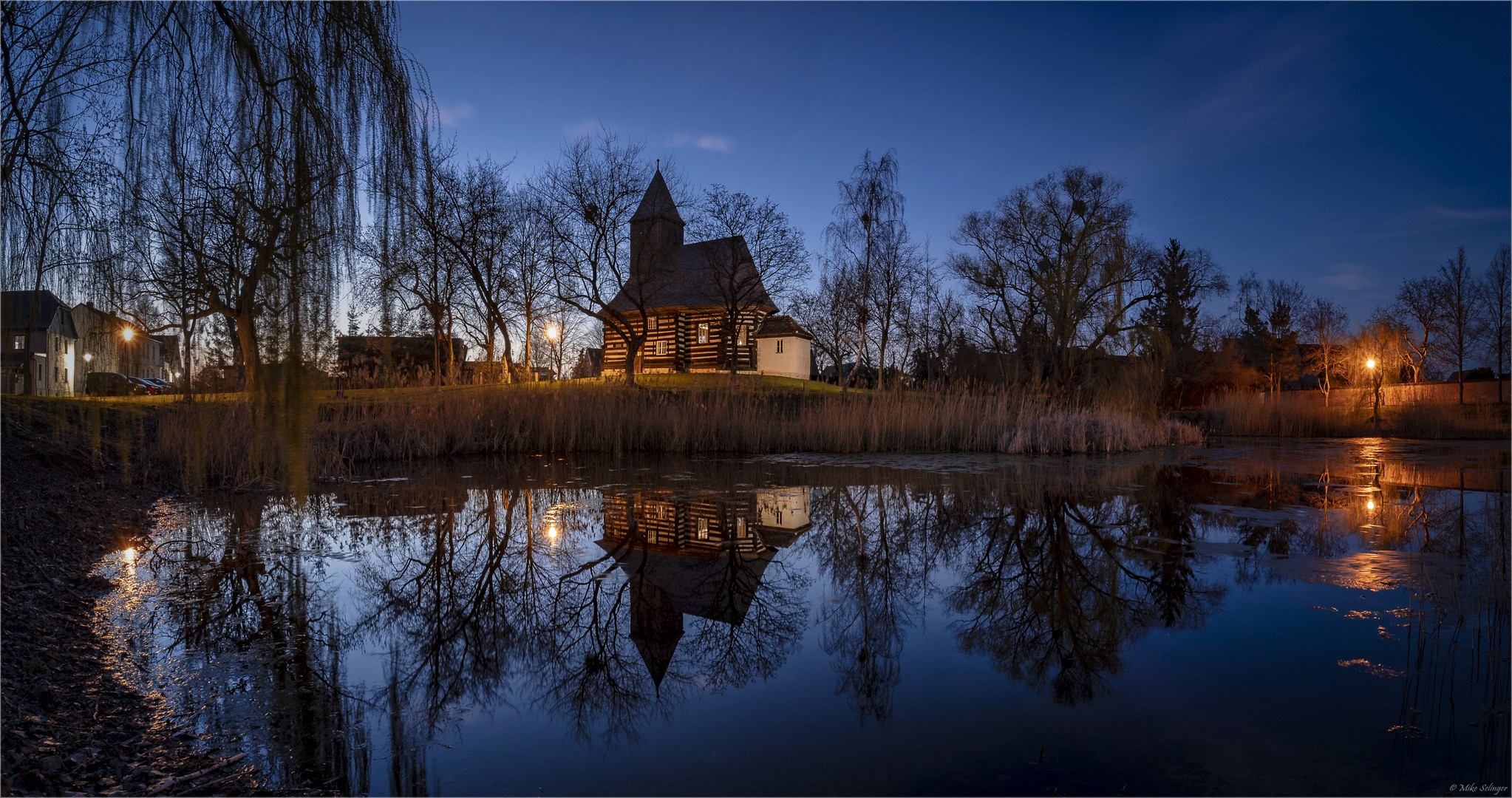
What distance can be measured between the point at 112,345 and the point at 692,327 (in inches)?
1316

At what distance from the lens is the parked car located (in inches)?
118

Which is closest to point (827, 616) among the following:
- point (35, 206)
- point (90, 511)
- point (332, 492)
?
point (35, 206)

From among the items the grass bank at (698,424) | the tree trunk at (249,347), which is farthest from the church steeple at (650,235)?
the tree trunk at (249,347)

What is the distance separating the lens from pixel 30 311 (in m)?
2.73

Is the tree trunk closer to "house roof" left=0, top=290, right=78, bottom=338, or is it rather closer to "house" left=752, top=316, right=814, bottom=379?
"house roof" left=0, top=290, right=78, bottom=338

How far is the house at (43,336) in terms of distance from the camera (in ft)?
8.71

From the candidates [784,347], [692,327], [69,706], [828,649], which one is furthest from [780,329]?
[69,706]

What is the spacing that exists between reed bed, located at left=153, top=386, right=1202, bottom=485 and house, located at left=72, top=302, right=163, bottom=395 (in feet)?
27.2

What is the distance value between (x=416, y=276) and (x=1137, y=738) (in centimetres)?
278

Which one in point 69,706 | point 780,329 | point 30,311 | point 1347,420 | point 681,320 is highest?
point 681,320

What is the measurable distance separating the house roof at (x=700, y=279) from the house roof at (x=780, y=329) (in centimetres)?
466

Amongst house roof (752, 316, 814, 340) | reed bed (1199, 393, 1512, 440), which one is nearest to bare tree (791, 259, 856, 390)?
house roof (752, 316, 814, 340)

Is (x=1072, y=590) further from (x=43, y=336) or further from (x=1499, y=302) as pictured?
(x=1499, y=302)

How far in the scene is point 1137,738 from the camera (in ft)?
7.04
